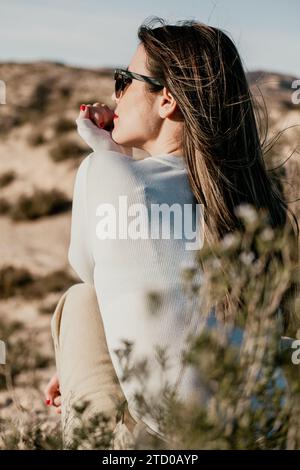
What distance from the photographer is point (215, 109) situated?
3.32 meters

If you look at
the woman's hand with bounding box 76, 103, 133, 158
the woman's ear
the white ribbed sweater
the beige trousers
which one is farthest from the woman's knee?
the woman's ear

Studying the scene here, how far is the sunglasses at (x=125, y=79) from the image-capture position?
337 centimetres

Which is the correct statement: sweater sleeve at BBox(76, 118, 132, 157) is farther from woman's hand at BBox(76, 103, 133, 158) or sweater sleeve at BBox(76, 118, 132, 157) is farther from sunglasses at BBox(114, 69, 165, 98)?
sunglasses at BBox(114, 69, 165, 98)

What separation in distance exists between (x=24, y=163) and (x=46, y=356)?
9.75m

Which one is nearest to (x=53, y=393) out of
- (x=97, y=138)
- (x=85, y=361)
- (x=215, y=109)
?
(x=85, y=361)

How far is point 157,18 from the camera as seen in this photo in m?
3.60

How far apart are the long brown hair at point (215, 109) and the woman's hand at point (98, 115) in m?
0.36

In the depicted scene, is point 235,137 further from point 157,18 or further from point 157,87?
point 157,18

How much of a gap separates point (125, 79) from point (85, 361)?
3.20ft

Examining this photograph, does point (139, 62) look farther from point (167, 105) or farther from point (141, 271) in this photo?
point (141, 271)

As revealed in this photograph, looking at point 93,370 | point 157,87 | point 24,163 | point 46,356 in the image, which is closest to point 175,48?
point 157,87

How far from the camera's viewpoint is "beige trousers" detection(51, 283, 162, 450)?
3152 mm

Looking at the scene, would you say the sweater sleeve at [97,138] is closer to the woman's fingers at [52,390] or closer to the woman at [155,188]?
the woman at [155,188]

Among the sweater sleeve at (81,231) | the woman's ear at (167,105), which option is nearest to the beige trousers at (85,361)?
the sweater sleeve at (81,231)
